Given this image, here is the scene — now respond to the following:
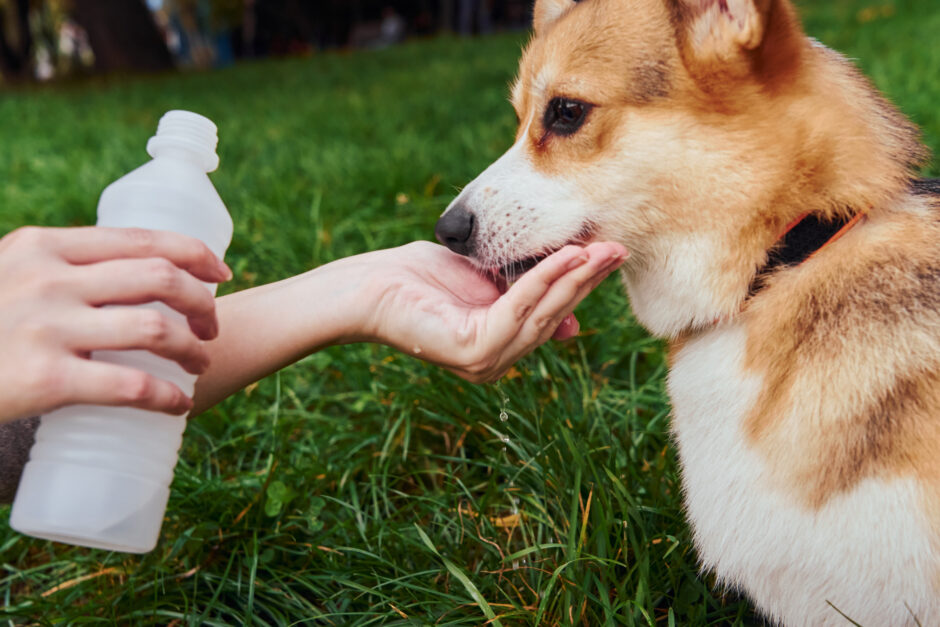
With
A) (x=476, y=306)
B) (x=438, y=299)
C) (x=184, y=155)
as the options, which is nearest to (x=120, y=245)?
(x=184, y=155)

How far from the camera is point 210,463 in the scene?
93.7 inches

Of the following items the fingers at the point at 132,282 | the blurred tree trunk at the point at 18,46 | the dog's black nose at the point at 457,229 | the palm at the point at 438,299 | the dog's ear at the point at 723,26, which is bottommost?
the blurred tree trunk at the point at 18,46

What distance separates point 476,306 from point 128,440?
0.79 m

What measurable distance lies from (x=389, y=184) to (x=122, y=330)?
122 inches

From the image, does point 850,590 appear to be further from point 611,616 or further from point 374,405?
point 374,405

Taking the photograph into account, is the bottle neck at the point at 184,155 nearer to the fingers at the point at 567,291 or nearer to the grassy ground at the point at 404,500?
the fingers at the point at 567,291

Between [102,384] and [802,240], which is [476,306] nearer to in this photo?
[802,240]

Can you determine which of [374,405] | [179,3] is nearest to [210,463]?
[374,405]

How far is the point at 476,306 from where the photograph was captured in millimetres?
1768

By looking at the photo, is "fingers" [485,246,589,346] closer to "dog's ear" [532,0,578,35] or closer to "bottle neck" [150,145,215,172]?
"bottle neck" [150,145,215,172]

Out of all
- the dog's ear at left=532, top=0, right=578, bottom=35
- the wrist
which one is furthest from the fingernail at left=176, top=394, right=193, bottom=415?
the dog's ear at left=532, top=0, right=578, bottom=35

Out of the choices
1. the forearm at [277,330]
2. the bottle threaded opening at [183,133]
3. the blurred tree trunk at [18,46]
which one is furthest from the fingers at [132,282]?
the blurred tree trunk at [18,46]

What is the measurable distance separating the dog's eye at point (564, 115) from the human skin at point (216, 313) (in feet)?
1.28

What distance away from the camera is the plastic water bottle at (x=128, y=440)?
1201mm
